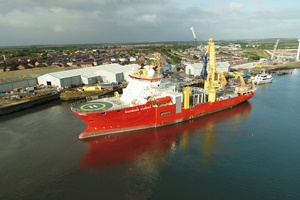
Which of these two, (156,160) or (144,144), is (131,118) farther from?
(156,160)

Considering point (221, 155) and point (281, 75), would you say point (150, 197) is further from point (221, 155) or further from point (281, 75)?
point (281, 75)

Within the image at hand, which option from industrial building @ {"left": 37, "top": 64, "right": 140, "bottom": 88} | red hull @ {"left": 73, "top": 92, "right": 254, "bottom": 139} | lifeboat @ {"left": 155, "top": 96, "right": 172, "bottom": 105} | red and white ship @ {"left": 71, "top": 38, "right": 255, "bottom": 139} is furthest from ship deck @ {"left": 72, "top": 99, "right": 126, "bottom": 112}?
industrial building @ {"left": 37, "top": 64, "right": 140, "bottom": 88}

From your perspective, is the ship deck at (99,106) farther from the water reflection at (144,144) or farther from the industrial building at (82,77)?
the industrial building at (82,77)

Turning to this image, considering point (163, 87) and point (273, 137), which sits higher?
point (163, 87)

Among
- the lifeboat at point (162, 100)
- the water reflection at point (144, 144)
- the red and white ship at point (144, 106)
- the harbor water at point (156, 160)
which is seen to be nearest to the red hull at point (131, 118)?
the red and white ship at point (144, 106)

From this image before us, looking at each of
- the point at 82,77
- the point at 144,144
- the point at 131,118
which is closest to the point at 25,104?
the point at 82,77

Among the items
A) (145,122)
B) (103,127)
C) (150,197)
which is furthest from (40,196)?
(145,122)

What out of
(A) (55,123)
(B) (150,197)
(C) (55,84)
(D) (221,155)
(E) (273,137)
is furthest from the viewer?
(C) (55,84)
